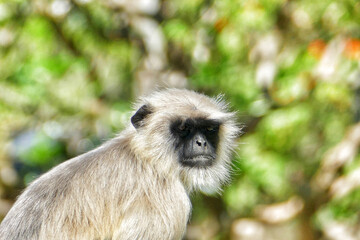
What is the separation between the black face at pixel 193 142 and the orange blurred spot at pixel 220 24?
3255mm

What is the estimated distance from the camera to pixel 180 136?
503cm

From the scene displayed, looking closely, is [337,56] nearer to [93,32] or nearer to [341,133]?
[341,133]

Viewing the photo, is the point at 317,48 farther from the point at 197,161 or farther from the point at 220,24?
the point at 197,161

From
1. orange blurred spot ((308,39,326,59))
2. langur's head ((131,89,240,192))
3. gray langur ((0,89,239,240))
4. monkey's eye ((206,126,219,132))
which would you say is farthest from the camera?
orange blurred spot ((308,39,326,59))

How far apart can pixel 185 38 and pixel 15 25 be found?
7.52 ft

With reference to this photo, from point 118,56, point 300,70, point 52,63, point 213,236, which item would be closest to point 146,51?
point 118,56

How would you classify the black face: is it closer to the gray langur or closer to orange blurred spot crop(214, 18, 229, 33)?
the gray langur

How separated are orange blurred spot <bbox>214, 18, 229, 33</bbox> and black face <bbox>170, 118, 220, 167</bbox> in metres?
3.25

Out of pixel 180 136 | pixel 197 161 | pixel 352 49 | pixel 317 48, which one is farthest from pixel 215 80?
pixel 197 161

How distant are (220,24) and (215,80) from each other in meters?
0.74

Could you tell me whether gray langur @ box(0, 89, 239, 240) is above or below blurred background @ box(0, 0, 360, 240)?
below

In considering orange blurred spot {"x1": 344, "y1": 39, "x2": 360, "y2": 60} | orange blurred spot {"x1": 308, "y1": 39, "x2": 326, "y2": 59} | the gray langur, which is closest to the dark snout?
the gray langur

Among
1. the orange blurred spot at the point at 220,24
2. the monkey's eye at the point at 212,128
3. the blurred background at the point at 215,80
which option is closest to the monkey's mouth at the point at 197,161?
the monkey's eye at the point at 212,128

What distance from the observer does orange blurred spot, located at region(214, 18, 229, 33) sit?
804 cm
